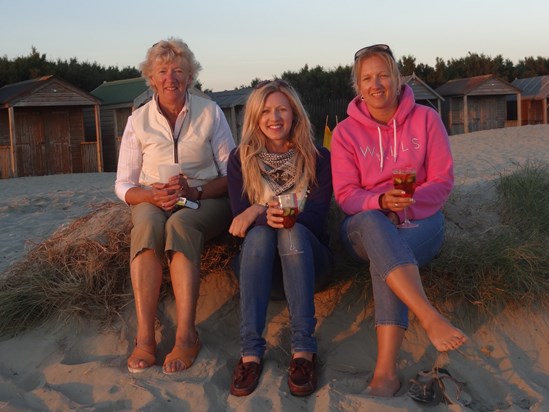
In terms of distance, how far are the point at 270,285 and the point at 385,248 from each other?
64cm

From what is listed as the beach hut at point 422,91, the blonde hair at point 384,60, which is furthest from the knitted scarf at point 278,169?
the beach hut at point 422,91

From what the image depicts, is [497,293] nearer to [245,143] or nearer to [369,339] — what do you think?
[369,339]

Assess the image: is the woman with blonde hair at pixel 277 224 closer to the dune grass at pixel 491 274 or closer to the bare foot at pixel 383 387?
the bare foot at pixel 383 387

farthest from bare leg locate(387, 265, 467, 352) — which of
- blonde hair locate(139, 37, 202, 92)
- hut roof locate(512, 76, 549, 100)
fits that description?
hut roof locate(512, 76, 549, 100)

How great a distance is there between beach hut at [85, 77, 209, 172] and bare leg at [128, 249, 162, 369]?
60.2 feet

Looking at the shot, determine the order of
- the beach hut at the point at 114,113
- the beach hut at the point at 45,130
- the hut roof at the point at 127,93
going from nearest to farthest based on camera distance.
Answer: the beach hut at the point at 45,130, the hut roof at the point at 127,93, the beach hut at the point at 114,113

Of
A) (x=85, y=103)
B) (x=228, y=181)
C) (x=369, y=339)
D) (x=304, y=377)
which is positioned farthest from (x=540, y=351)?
(x=85, y=103)

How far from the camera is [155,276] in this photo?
356 cm

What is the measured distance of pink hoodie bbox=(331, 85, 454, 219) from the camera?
12.0ft

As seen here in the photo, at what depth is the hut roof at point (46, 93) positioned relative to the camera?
1934 cm

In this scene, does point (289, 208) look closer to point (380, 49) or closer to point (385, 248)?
point (385, 248)

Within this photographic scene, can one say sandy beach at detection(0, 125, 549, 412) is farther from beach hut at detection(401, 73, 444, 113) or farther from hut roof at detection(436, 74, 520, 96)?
hut roof at detection(436, 74, 520, 96)

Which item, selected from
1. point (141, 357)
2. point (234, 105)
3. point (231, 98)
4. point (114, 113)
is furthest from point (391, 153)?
point (231, 98)

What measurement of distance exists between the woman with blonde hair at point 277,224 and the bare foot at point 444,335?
0.64m
